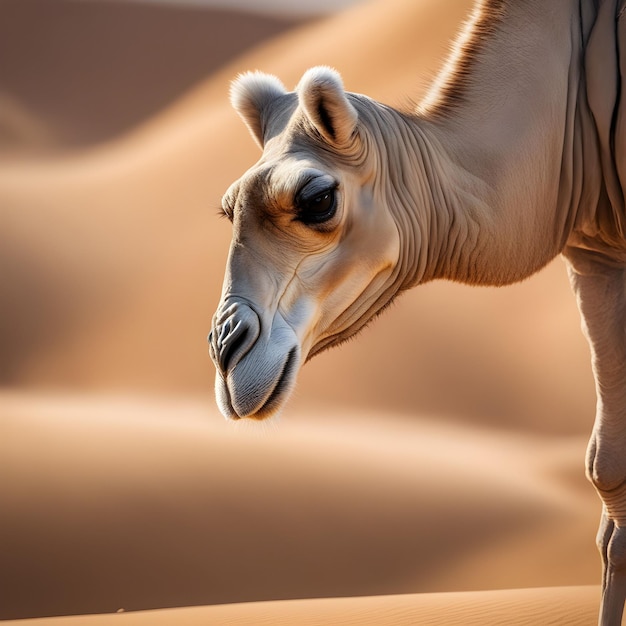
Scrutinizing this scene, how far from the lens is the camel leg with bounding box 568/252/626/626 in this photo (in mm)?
4703

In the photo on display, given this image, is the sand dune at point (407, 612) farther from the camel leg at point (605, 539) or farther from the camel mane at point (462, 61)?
the camel mane at point (462, 61)

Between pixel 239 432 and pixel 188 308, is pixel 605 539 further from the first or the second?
pixel 188 308

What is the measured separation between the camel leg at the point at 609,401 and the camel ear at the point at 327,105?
1.58m

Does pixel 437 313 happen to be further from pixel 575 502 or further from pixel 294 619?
pixel 294 619

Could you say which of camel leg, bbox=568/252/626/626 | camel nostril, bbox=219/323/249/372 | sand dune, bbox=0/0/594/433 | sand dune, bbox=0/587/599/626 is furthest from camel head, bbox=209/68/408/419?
sand dune, bbox=0/0/594/433

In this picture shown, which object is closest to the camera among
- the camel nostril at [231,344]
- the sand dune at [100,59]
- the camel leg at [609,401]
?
the camel nostril at [231,344]

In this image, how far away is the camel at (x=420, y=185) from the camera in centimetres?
346

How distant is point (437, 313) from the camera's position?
18.2 metres

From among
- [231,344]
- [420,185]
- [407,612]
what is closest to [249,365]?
[231,344]

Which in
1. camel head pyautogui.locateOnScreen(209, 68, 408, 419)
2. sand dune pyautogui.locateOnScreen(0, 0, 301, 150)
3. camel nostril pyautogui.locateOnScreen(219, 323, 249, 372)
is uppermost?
sand dune pyautogui.locateOnScreen(0, 0, 301, 150)

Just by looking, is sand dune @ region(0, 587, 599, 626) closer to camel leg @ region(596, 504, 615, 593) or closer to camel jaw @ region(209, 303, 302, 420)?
camel leg @ region(596, 504, 615, 593)

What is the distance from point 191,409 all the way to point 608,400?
442 inches

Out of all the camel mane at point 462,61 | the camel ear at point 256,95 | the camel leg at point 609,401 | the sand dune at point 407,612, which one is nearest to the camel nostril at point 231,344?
the camel ear at point 256,95

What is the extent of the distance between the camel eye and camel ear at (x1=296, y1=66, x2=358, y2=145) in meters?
0.20
